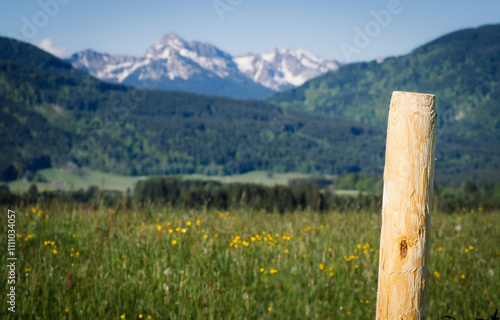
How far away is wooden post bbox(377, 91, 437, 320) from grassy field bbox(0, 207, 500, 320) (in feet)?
6.39

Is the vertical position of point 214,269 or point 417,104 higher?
point 417,104

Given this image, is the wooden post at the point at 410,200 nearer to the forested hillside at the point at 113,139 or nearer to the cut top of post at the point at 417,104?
the cut top of post at the point at 417,104

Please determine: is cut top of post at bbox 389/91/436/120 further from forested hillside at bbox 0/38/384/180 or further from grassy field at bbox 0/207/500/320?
forested hillside at bbox 0/38/384/180

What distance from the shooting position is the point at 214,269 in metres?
5.27

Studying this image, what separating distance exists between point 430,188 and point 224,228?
15.2 ft

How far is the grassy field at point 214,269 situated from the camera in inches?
173

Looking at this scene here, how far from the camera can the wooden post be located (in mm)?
2414

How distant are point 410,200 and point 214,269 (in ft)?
11.2

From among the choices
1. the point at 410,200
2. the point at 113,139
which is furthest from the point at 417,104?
the point at 113,139

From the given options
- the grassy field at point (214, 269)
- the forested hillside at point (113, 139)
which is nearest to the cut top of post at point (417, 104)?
the grassy field at point (214, 269)

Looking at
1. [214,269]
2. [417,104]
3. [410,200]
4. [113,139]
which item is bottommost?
[214,269]

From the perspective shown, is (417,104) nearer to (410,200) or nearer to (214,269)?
(410,200)

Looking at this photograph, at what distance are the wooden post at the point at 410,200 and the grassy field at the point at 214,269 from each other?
1.95 metres

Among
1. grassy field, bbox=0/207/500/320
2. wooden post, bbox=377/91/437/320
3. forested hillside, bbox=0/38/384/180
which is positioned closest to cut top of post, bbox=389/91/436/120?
wooden post, bbox=377/91/437/320
